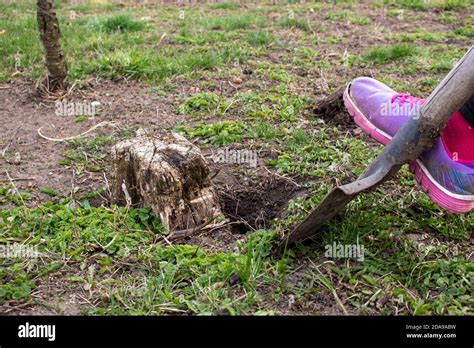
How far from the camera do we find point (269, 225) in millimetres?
3494

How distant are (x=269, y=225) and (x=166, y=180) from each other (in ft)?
2.24

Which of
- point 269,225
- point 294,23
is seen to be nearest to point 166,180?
point 269,225

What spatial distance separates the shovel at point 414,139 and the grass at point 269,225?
29 centimetres

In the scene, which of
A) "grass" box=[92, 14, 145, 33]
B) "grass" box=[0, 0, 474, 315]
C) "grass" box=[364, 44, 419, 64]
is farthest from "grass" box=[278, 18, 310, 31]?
"grass" box=[92, 14, 145, 33]
